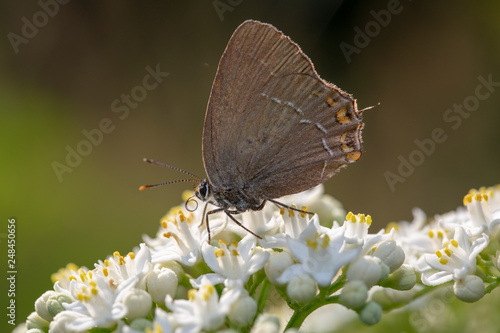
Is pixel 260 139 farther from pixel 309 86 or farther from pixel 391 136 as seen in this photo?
pixel 391 136

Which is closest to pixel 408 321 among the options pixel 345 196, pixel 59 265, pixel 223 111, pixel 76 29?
pixel 223 111

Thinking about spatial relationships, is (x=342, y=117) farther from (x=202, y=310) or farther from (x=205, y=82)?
(x=205, y=82)

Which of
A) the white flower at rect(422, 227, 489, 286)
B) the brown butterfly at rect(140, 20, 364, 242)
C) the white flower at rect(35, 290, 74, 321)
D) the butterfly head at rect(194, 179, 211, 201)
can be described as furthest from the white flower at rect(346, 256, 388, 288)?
the white flower at rect(35, 290, 74, 321)

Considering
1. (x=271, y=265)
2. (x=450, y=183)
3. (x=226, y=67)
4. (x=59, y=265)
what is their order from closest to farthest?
(x=271, y=265) → (x=226, y=67) → (x=59, y=265) → (x=450, y=183)

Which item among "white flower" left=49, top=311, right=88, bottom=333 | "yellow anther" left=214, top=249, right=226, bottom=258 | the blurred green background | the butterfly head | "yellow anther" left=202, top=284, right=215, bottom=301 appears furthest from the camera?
the blurred green background

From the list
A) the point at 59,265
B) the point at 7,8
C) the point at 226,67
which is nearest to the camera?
the point at 226,67

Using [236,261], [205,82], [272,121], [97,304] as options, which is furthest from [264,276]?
[205,82]

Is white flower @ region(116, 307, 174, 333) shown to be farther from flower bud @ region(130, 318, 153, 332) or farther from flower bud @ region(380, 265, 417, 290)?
flower bud @ region(380, 265, 417, 290)

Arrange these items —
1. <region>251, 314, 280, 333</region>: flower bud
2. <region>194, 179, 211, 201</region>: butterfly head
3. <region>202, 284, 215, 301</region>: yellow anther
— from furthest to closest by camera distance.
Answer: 1. <region>194, 179, 211, 201</region>: butterfly head
2. <region>202, 284, 215, 301</region>: yellow anther
3. <region>251, 314, 280, 333</region>: flower bud
